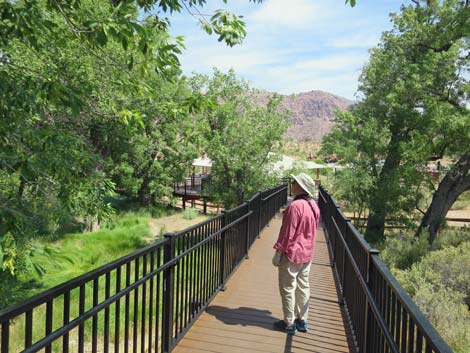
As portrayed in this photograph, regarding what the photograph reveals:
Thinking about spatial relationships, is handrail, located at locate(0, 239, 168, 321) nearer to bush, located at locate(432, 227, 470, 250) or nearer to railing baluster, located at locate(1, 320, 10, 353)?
railing baluster, located at locate(1, 320, 10, 353)

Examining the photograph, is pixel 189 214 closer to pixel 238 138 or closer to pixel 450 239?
pixel 238 138

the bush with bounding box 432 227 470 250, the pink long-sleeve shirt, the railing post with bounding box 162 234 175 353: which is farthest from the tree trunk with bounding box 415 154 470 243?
the railing post with bounding box 162 234 175 353

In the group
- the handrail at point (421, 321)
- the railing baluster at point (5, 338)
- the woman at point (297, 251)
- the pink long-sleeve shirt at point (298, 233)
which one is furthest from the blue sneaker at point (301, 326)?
the railing baluster at point (5, 338)

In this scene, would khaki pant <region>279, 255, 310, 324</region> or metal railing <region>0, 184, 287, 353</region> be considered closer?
metal railing <region>0, 184, 287, 353</region>

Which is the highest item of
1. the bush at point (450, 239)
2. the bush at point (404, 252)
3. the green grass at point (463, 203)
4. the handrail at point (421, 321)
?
the handrail at point (421, 321)

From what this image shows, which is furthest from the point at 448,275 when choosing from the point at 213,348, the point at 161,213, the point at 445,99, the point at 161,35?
the point at 161,213

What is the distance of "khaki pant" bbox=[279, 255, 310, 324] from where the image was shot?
4.57m

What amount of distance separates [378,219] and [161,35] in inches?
823

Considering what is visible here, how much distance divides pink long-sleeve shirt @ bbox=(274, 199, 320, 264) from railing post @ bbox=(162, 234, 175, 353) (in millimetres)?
1279

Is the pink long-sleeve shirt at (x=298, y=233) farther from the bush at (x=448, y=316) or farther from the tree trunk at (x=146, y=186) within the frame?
the tree trunk at (x=146, y=186)

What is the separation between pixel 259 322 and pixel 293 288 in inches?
28.3

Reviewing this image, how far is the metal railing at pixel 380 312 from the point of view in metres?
2.00

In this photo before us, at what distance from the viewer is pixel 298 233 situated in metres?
4.51

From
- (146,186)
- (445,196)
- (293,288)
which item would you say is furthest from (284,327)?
(146,186)
